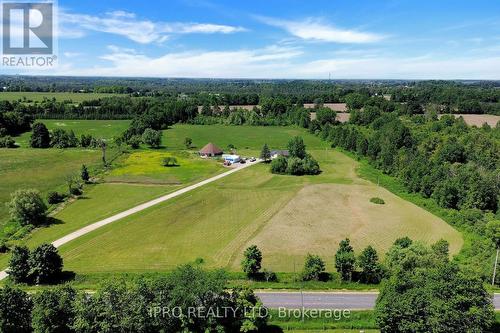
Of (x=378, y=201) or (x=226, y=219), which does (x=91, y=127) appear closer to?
(x=226, y=219)

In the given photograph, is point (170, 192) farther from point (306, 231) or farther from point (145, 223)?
point (306, 231)

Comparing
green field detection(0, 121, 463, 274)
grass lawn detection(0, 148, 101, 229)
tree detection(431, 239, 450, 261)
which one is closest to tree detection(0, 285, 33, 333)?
green field detection(0, 121, 463, 274)

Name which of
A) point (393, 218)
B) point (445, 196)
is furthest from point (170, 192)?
point (445, 196)

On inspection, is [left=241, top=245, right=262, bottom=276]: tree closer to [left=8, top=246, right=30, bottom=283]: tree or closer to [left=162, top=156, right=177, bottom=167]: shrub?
[left=8, top=246, right=30, bottom=283]: tree

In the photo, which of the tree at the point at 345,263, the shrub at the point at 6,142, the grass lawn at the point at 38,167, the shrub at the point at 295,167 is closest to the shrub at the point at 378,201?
the shrub at the point at 295,167

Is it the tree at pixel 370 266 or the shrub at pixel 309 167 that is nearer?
the tree at pixel 370 266

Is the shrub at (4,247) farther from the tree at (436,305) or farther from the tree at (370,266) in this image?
the tree at (436,305)
